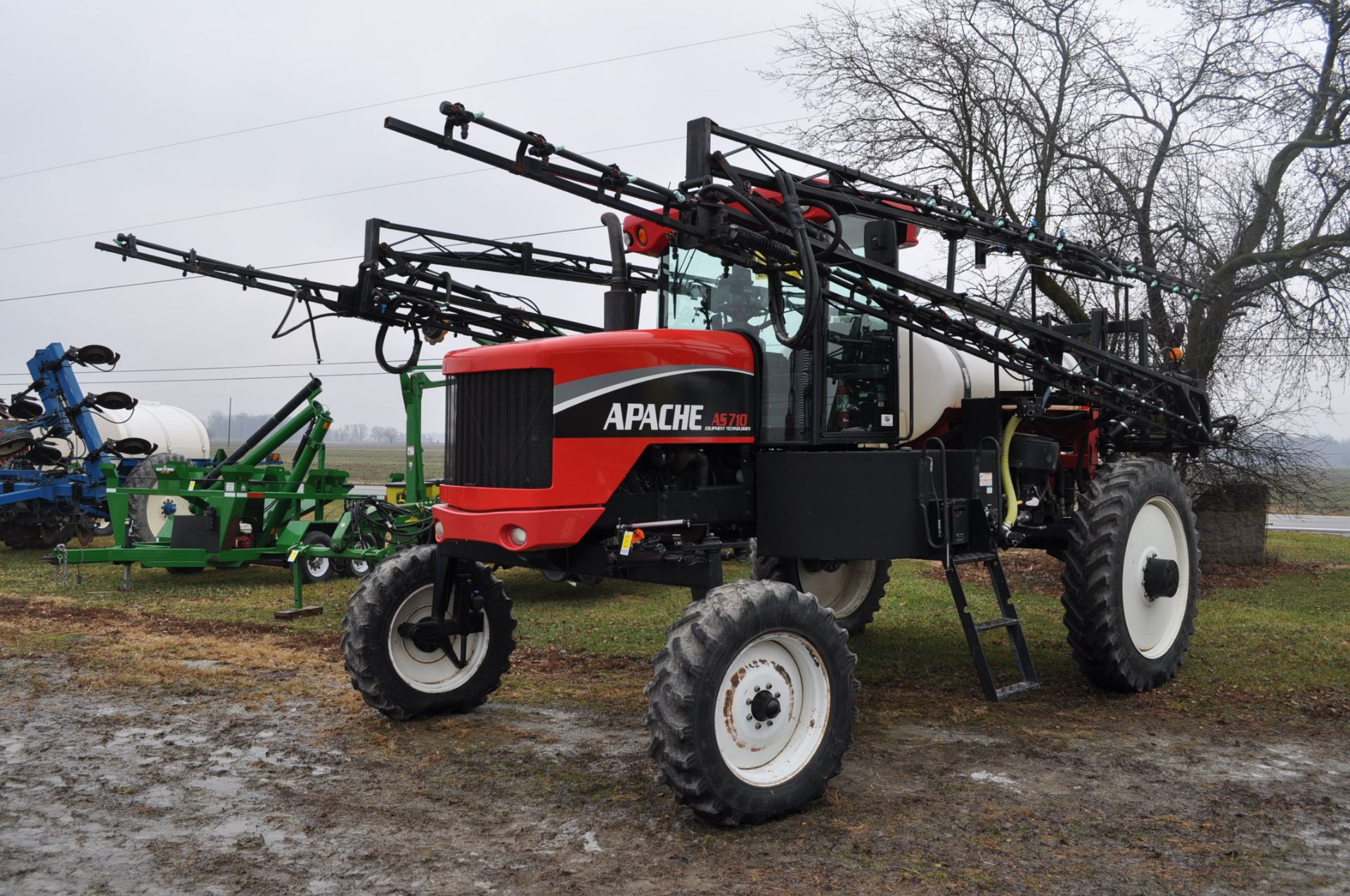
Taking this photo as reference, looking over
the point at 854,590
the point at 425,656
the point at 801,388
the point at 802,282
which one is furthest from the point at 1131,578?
the point at 425,656

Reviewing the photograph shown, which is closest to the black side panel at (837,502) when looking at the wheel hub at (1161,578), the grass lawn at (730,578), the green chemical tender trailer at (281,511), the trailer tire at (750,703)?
the trailer tire at (750,703)

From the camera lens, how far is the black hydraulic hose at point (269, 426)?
12297mm

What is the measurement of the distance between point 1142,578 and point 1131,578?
151 millimetres

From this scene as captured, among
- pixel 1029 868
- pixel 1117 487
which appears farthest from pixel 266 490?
pixel 1029 868

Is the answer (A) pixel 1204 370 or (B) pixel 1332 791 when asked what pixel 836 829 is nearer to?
(B) pixel 1332 791

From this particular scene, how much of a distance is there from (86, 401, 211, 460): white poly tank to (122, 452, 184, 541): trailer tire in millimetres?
5463

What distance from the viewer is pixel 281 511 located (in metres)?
12.9

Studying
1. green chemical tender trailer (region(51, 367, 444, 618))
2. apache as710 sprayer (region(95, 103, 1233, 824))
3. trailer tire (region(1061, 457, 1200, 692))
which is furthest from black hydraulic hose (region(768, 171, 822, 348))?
green chemical tender trailer (region(51, 367, 444, 618))

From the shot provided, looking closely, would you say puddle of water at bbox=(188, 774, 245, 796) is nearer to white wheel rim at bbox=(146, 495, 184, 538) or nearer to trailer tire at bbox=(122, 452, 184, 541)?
trailer tire at bbox=(122, 452, 184, 541)

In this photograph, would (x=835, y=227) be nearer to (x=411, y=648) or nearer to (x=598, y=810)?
(x=598, y=810)

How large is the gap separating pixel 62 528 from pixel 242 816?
14.7 meters

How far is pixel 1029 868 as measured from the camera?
4.18 metres

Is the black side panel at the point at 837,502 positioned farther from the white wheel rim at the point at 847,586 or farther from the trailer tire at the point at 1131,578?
the white wheel rim at the point at 847,586

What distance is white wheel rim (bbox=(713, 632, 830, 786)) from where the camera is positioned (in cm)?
481
